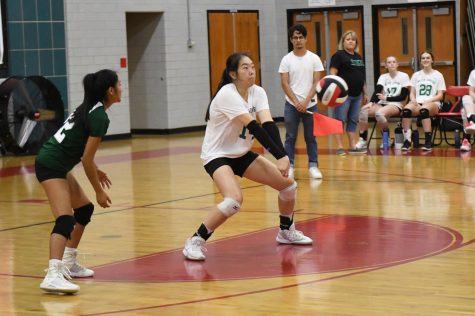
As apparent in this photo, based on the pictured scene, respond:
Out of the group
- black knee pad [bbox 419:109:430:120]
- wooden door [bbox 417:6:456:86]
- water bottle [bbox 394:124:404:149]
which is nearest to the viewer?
black knee pad [bbox 419:109:430:120]

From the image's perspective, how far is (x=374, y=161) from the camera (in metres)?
14.3

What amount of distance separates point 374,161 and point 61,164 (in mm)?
8025

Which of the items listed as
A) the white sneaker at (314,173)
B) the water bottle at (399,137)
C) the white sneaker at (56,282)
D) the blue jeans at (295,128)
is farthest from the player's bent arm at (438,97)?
the white sneaker at (56,282)

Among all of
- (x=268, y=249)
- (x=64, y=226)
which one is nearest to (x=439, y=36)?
(x=268, y=249)

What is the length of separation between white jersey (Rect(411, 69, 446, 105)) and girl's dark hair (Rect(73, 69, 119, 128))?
951cm

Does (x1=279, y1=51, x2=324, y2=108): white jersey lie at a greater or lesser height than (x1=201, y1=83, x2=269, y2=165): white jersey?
greater

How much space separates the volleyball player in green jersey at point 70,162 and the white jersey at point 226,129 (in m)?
1.04

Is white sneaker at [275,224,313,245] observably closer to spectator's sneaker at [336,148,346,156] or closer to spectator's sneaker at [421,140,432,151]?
spectator's sneaker at [336,148,346,156]

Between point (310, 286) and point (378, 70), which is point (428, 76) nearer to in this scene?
point (378, 70)

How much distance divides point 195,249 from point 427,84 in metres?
8.83

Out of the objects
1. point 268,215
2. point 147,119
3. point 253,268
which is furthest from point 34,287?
point 147,119

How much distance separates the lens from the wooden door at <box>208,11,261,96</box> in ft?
70.8

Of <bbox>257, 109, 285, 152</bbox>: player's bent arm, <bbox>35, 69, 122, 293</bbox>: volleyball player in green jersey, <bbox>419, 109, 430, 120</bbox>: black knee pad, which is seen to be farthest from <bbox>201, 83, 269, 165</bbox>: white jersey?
<bbox>419, 109, 430, 120</bbox>: black knee pad

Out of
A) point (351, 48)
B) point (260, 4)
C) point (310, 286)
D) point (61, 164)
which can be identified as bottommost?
point (310, 286)
